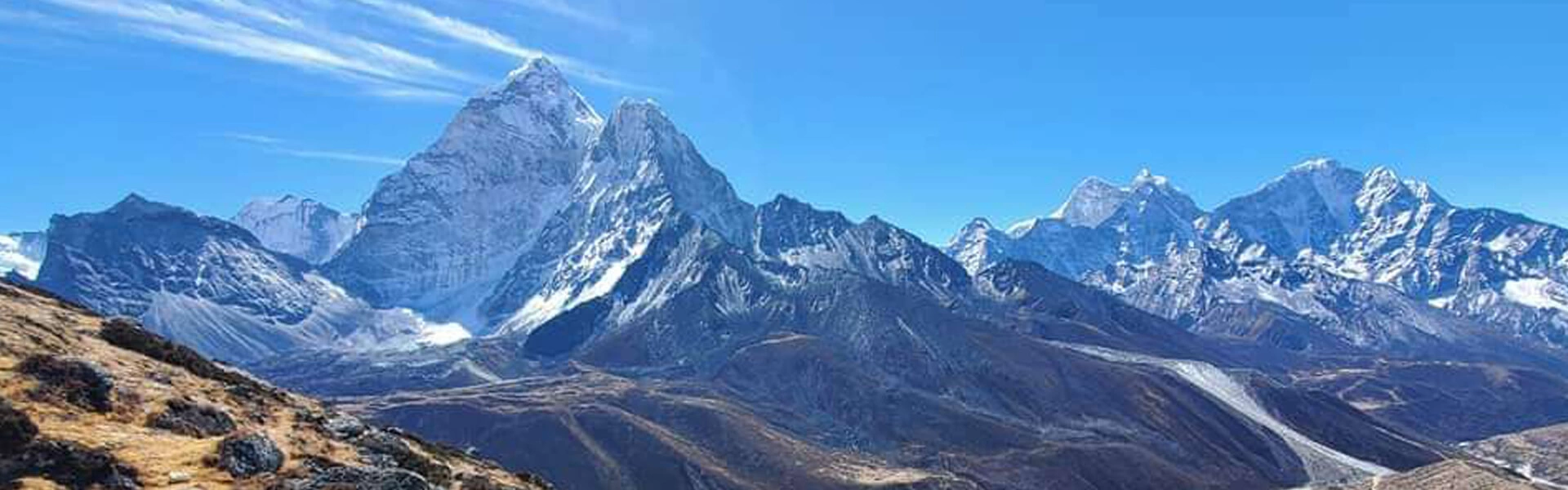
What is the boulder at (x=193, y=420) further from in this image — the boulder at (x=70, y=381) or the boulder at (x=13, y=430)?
the boulder at (x=13, y=430)

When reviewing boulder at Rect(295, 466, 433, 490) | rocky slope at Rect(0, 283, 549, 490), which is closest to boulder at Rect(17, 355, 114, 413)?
rocky slope at Rect(0, 283, 549, 490)

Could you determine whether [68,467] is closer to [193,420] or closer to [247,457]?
[247,457]

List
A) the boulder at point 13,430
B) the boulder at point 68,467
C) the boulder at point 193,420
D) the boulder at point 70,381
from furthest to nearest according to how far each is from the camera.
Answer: the boulder at point 193,420 → the boulder at point 70,381 → the boulder at point 13,430 → the boulder at point 68,467

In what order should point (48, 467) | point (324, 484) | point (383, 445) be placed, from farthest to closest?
point (383, 445)
point (324, 484)
point (48, 467)

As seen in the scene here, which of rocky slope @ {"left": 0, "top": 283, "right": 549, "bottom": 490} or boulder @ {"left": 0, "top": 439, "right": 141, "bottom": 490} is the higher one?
rocky slope @ {"left": 0, "top": 283, "right": 549, "bottom": 490}

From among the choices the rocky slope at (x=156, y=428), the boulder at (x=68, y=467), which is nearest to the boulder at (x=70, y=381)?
the rocky slope at (x=156, y=428)

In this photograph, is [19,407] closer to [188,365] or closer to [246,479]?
[246,479]

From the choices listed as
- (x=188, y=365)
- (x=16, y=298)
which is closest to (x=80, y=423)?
(x=188, y=365)

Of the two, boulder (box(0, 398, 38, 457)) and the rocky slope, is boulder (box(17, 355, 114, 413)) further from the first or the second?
boulder (box(0, 398, 38, 457))
